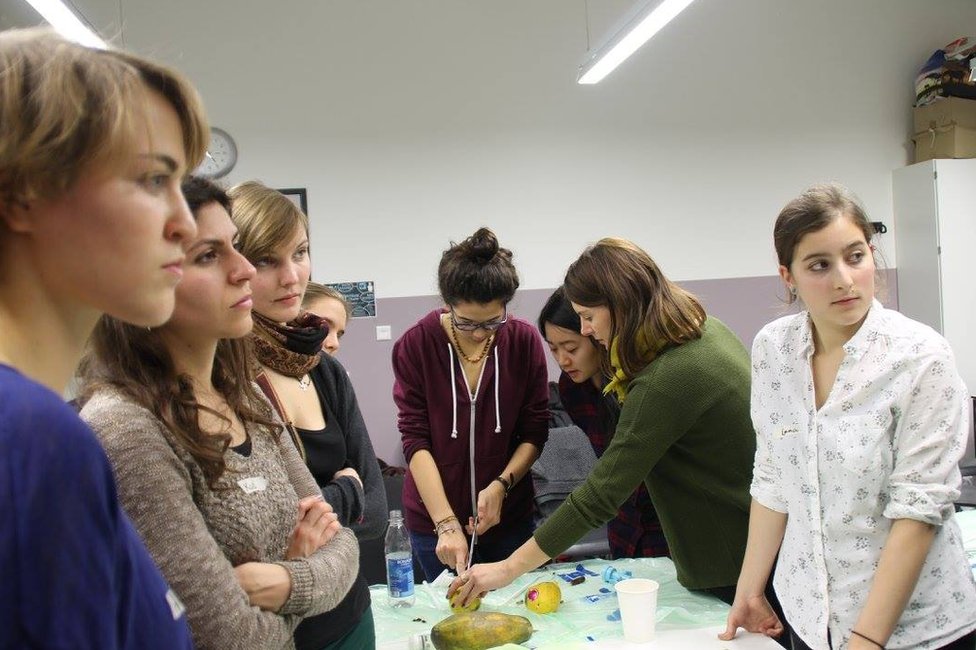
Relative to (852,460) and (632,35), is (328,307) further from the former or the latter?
(632,35)

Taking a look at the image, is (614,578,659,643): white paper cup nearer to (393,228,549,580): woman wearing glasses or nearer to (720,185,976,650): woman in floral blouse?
(720,185,976,650): woman in floral blouse

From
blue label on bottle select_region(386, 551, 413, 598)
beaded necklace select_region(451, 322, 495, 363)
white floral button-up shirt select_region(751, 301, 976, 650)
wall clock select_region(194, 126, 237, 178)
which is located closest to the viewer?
white floral button-up shirt select_region(751, 301, 976, 650)

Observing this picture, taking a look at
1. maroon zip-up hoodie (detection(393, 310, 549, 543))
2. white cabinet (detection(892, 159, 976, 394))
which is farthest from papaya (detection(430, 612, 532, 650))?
Answer: white cabinet (detection(892, 159, 976, 394))

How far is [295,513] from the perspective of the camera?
1.11 meters

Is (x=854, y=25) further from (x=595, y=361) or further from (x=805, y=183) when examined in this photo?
(x=595, y=361)

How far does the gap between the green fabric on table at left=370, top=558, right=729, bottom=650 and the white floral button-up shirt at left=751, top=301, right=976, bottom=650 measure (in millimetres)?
263

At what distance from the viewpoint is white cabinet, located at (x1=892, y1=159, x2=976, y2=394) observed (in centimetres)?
473

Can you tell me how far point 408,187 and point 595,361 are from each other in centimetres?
267

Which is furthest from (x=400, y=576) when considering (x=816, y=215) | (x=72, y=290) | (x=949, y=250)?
(x=949, y=250)

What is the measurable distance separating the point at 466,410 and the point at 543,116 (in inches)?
115

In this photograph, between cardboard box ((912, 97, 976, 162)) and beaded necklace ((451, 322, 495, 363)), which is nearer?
beaded necklace ((451, 322, 495, 363))

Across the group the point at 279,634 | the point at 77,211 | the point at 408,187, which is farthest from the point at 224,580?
the point at 408,187

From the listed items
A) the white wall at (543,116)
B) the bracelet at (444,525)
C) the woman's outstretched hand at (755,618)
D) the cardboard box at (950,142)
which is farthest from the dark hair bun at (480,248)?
the cardboard box at (950,142)

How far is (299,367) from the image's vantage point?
1.49 meters
